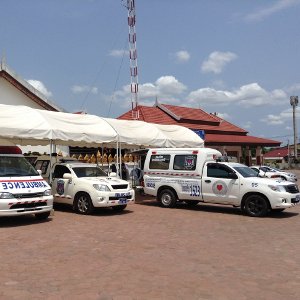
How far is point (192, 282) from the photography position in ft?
19.9

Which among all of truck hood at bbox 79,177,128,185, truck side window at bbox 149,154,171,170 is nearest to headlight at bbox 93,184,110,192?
truck hood at bbox 79,177,128,185

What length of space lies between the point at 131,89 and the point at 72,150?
703 cm

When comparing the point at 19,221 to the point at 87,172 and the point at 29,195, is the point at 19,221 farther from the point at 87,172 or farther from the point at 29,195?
the point at 87,172

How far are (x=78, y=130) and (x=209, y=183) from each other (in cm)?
505

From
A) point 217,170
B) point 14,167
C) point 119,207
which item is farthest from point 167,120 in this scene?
point 14,167

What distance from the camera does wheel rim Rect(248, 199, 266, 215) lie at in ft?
42.8

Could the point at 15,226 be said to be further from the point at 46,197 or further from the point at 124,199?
the point at 124,199

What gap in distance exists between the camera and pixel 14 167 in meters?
11.9

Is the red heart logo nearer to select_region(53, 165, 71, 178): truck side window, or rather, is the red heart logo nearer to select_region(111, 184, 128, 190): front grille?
select_region(111, 184, 128, 190): front grille

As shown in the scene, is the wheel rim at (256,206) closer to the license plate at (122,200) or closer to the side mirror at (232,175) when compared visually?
the side mirror at (232,175)

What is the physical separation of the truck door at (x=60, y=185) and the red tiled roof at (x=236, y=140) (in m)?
22.1

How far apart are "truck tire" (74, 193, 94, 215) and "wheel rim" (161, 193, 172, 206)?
342cm

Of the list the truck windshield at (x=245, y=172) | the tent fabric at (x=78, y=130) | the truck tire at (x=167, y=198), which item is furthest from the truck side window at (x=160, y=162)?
the truck windshield at (x=245, y=172)

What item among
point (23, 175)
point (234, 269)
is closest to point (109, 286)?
point (234, 269)
